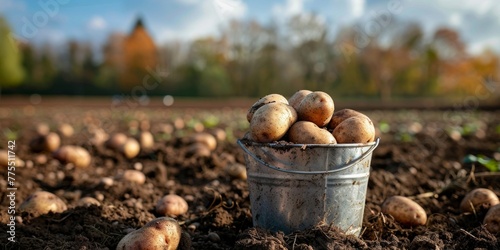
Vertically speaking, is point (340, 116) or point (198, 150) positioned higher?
point (340, 116)

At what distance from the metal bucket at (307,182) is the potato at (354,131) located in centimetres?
Answer: 7

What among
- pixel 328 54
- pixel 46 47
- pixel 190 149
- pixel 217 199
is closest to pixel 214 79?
pixel 328 54

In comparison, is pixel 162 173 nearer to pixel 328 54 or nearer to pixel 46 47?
pixel 328 54

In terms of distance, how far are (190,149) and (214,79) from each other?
31.1 m

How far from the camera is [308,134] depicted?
3.11 m

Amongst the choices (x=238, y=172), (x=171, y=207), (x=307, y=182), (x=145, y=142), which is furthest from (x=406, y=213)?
(x=145, y=142)

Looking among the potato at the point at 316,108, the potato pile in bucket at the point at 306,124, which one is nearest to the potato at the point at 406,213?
the potato pile in bucket at the point at 306,124

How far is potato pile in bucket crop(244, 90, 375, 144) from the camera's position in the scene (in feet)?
10.3

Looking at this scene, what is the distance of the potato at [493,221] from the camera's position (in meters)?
3.51

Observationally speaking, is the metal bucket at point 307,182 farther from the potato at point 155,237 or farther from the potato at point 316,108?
the potato at point 155,237

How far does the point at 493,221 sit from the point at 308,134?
149cm

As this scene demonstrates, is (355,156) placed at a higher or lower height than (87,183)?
higher

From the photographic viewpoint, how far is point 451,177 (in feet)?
17.5

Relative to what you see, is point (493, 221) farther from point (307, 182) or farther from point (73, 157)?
point (73, 157)
